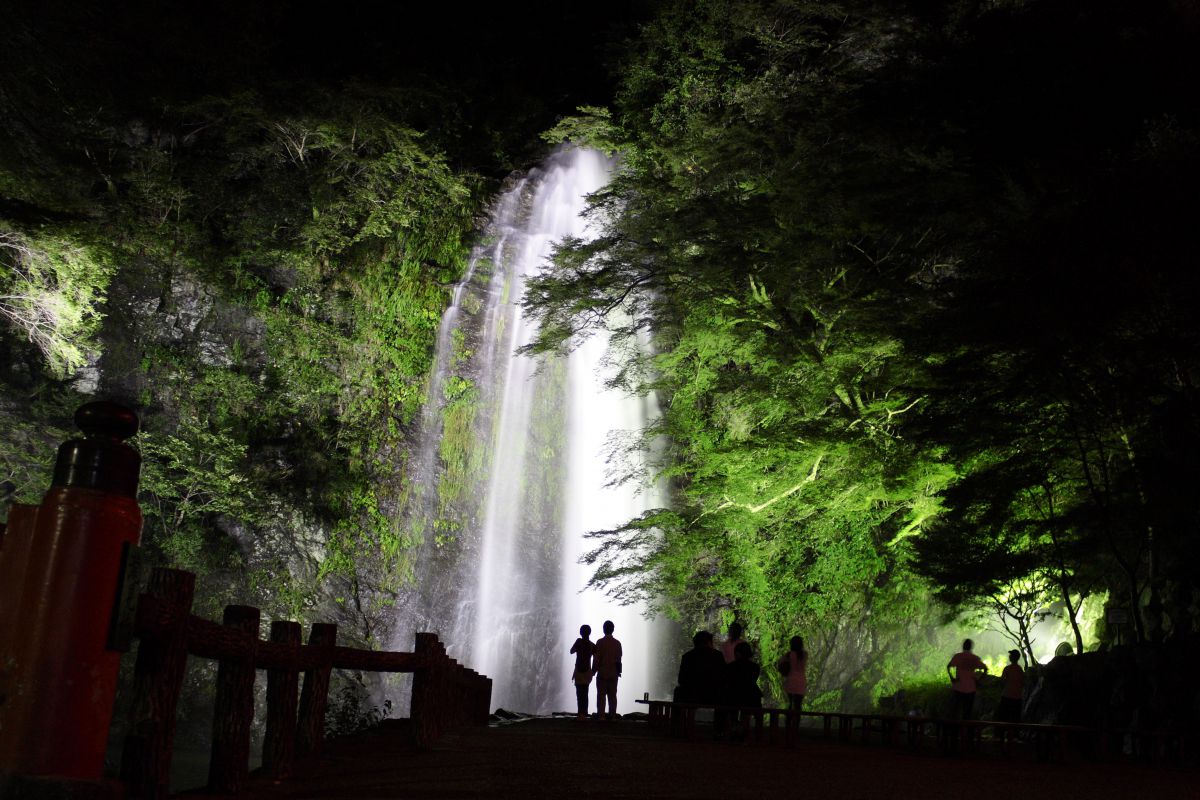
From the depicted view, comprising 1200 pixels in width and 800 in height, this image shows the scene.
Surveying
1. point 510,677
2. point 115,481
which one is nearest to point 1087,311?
point 115,481

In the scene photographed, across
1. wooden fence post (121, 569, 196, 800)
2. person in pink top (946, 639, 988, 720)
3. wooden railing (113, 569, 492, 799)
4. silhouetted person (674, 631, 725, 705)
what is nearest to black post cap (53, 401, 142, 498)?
wooden railing (113, 569, 492, 799)

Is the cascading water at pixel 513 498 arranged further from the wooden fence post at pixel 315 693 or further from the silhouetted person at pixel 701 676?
the wooden fence post at pixel 315 693

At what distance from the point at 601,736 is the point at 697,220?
10327mm

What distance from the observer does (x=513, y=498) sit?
24625 millimetres

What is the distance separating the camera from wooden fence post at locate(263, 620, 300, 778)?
199 inches

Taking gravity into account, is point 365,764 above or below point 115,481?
below

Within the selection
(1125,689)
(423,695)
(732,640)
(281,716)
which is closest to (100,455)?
(281,716)

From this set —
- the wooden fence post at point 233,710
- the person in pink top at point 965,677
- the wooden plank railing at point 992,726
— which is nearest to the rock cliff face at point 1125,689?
the wooden plank railing at point 992,726

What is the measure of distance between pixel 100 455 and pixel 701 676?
9628 mm

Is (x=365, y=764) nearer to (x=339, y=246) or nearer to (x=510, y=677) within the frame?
(x=510, y=677)

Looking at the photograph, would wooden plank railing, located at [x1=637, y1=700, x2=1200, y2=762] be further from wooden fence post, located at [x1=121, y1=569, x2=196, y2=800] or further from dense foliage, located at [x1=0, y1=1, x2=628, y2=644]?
dense foliage, located at [x1=0, y1=1, x2=628, y2=644]

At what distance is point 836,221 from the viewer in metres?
15.9

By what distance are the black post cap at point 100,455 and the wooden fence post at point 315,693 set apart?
288cm

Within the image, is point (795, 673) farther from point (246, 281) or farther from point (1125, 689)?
point (246, 281)
